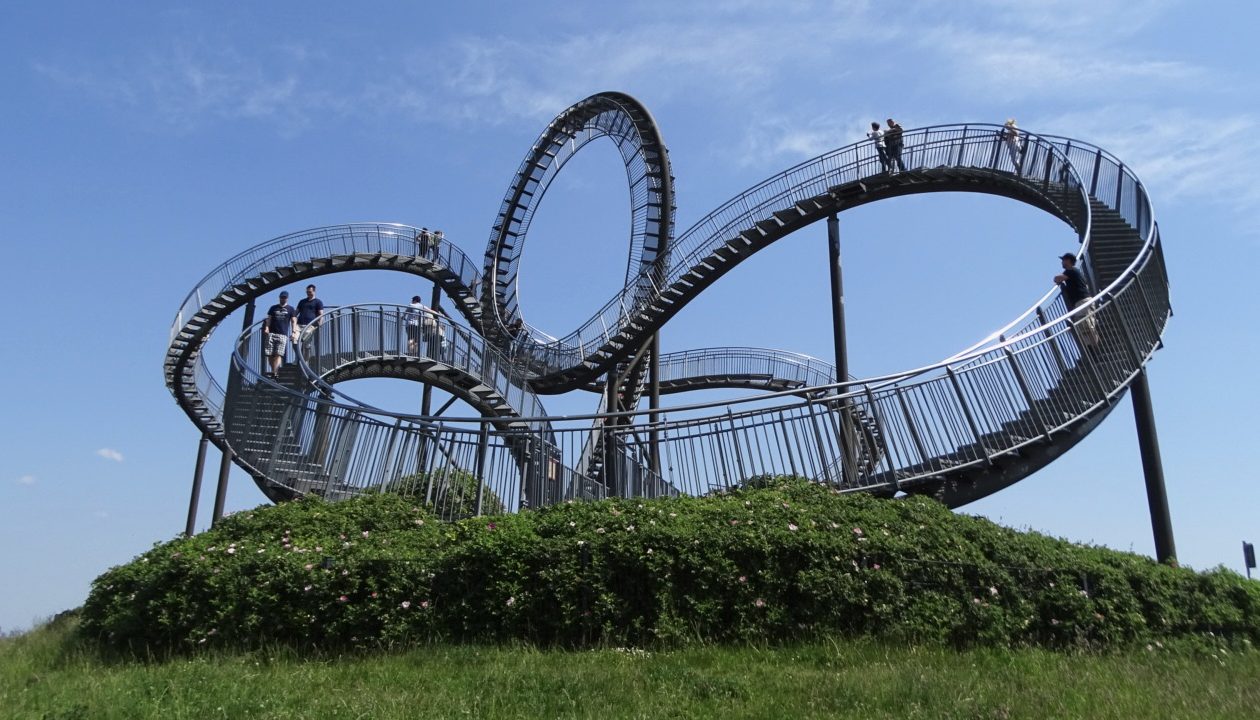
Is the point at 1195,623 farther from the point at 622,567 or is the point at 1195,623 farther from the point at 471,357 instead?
the point at 471,357

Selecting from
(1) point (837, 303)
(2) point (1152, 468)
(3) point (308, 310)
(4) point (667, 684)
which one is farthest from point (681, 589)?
(3) point (308, 310)

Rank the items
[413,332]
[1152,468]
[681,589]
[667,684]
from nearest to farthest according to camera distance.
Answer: [667,684] → [681,589] → [1152,468] → [413,332]

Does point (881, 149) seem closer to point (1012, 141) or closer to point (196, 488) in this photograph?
point (1012, 141)

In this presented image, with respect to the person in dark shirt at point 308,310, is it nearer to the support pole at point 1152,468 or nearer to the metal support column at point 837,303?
the metal support column at point 837,303

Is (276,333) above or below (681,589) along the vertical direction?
above

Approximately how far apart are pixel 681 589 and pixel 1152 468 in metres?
7.94

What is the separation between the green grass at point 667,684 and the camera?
653 cm

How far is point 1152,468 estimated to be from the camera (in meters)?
13.3

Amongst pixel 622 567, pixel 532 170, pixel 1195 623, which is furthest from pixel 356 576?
pixel 532 170

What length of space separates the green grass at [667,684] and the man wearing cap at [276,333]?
1153 cm

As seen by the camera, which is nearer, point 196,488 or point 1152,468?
point 1152,468

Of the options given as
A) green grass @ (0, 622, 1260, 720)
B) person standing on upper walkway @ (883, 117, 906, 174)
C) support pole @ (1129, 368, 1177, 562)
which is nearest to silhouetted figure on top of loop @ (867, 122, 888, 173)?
person standing on upper walkway @ (883, 117, 906, 174)

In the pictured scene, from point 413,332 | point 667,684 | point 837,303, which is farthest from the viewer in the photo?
point 413,332

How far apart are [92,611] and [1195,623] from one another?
32.3ft
